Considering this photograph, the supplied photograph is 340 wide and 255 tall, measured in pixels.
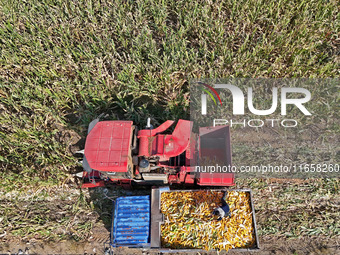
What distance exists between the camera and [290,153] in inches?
245

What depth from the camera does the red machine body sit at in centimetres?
474

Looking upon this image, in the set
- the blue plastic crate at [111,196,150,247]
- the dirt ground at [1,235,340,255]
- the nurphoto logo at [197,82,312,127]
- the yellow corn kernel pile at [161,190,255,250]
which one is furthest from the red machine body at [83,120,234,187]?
the dirt ground at [1,235,340,255]

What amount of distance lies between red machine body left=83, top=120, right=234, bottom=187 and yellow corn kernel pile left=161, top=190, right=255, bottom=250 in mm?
397

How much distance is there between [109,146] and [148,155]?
0.92 meters

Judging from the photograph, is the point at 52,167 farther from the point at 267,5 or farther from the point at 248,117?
the point at 267,5

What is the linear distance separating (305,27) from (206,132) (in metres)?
4.79

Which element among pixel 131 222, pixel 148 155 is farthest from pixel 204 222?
pixel 148 155

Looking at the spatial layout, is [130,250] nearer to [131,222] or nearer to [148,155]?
[131,222]

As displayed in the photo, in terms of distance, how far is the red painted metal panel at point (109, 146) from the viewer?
466cm

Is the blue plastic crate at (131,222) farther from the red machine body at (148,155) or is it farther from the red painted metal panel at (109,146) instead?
the red painted metal panel at (109,146)

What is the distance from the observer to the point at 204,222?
5043 mm

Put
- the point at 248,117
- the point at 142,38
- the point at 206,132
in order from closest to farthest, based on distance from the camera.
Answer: the point at 206,132, the point at 248,117, the point at 142,38

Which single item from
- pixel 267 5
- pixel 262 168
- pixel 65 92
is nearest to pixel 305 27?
pixel 267 5

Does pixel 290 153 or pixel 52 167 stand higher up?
pixel 290 153
